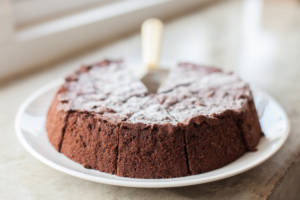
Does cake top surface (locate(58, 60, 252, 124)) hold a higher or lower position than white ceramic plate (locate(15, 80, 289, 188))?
higher

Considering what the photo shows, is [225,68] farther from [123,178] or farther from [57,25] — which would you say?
[123,178]

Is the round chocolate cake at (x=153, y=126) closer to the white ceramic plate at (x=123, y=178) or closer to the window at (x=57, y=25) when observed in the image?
the white ceramic plate at (x=123, y=178)

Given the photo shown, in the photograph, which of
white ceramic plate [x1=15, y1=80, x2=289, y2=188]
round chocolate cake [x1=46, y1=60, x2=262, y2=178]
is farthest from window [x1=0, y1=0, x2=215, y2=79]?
round chocolate cake [x1=46, y1=60, x2=262, y2=178]

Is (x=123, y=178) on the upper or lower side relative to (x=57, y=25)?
lower

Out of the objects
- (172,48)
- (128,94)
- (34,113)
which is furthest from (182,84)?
(172,48)

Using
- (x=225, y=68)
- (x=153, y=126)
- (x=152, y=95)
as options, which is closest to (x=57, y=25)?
(x=225, y=68)

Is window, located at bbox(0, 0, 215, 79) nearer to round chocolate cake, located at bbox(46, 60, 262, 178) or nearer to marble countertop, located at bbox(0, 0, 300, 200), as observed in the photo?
marble countertop, located at bbox(0, 0, 300, 200)

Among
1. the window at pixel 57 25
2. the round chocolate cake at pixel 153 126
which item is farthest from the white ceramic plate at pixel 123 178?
the window at pixel 57 25
